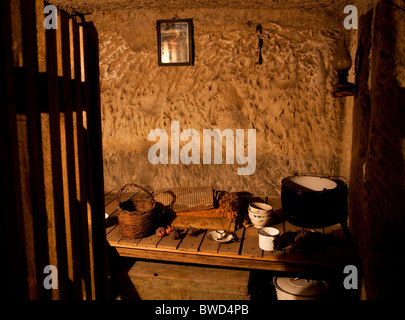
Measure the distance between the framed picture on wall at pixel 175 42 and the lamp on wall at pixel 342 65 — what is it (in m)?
1.75

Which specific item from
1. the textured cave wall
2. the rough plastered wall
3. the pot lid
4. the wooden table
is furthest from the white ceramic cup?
the rough plastered wall

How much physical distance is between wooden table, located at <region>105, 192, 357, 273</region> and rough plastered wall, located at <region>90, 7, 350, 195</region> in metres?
1.10

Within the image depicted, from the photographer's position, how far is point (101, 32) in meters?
4.21

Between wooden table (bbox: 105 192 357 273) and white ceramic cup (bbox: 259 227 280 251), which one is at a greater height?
white ceramic cup (bbox: 259 227 280 251)

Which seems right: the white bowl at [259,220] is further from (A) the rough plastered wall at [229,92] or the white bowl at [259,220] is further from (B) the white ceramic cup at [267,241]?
(A) the rough plastered wall at [229,92]

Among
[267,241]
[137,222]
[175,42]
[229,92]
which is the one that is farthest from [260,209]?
[175,42]

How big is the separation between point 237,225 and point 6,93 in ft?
8.61

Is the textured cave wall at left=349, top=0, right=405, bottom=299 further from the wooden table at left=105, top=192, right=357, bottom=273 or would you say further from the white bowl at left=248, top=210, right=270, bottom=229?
the white bowl at left=248, top=210, right=270, bottom=229

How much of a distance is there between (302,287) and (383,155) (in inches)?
49.8

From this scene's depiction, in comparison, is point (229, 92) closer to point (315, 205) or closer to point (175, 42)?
point (175, 42)

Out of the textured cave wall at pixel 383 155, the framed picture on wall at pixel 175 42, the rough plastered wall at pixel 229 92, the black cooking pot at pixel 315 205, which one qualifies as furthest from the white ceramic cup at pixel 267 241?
the framed picture on wall at pixel 175 42

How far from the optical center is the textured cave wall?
78.9 inches
